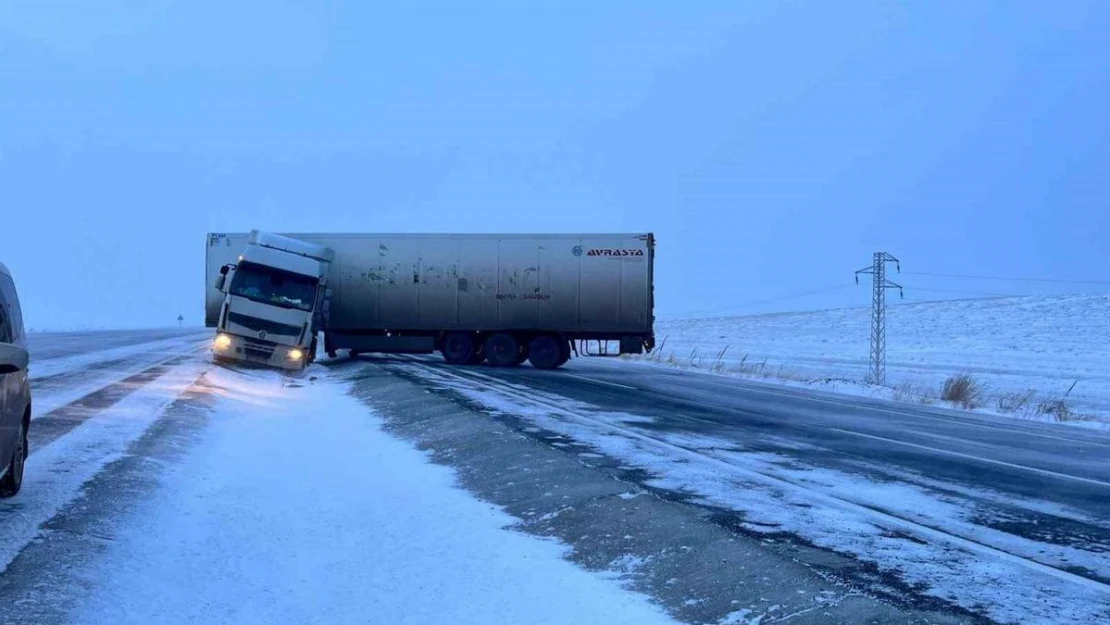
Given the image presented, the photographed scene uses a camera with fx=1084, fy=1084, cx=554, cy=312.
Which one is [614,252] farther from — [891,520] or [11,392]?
[11,392]

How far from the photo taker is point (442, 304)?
33.0 meters

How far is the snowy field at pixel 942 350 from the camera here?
105ft

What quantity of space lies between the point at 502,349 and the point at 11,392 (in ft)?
80.6

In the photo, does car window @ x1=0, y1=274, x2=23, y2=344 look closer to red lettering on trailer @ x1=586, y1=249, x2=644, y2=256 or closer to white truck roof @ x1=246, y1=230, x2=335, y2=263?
white truck roof @ x1=246, y1=230, x2=335, y2=263

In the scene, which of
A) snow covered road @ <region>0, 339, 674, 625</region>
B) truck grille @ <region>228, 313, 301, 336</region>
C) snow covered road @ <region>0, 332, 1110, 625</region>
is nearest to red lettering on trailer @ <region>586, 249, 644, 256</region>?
truck grille @ <region>228, 313, 301, 336</region>

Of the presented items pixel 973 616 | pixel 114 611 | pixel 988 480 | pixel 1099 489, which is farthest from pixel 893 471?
pixel 114 611

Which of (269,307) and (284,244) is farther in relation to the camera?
(284,244)

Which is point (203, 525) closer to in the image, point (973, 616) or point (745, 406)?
point (973, 616)

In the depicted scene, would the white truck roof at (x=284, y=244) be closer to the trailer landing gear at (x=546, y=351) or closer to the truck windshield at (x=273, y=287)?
the truck windshield at (x=273, y=287)

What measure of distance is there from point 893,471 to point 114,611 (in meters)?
8.54

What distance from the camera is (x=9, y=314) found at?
9688 millimetres

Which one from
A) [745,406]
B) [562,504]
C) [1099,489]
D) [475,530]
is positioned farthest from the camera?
[745,406]

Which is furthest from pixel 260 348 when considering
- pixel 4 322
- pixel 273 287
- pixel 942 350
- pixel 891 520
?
pixel 942 350

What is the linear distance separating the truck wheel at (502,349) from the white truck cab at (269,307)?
6.34 meters
